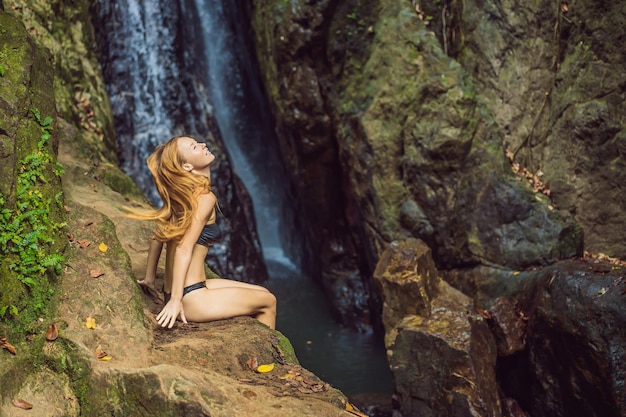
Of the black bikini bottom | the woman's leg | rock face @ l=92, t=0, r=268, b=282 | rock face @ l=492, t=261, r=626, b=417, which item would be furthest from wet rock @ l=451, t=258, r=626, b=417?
rock face @ l=92, t=0, r=268, b=282

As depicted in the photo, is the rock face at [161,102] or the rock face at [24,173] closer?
the rock face at [24,173]

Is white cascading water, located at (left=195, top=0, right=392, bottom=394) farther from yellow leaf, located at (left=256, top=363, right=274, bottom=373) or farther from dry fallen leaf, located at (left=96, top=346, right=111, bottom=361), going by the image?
dry fallen leaf, located at (left=96, top=346, right=111, bottom=361)

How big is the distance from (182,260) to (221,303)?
0.46 m

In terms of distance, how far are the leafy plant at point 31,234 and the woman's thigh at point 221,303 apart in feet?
3.01

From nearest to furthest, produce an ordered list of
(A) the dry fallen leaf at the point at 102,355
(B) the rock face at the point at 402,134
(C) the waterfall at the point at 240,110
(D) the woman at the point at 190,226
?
(A) the dry fallen leaf at the point at 102,355, (D) the woman at the point at 190,226, (B) the rock face at the point at 402,134, (C) the waterfall at the point at 240,110

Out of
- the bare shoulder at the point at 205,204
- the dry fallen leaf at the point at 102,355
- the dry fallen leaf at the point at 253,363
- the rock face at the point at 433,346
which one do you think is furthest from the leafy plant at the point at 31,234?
the rock face at the point at 433,346

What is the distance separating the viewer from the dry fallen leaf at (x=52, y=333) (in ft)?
10.9

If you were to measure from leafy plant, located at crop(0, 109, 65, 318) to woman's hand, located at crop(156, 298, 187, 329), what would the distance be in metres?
0.70

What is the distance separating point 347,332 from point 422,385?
4.48 meters

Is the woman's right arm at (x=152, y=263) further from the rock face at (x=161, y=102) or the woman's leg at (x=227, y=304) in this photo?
the rock face at (x=161, y=102)

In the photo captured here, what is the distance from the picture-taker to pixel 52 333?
11.0 ft

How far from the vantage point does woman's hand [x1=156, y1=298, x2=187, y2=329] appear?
382cm

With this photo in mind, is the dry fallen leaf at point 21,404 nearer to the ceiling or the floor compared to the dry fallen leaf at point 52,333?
nearer to the floor

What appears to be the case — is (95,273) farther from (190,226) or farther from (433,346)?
(433,346)
